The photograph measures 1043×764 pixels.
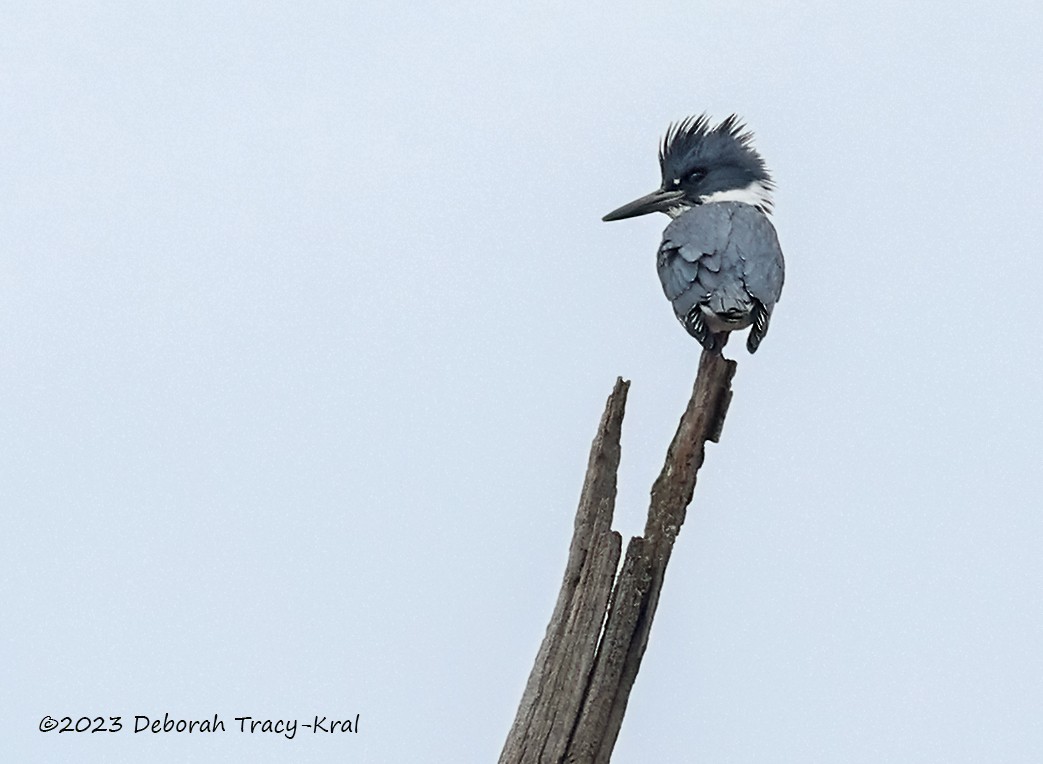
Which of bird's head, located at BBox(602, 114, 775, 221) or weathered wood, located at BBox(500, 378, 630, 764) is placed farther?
bird's head, located at BBox(602, 114, 775, 221)

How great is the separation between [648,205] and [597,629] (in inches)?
83.6

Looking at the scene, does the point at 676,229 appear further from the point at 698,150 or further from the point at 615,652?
the point at 615,652

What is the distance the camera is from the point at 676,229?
5652 mm

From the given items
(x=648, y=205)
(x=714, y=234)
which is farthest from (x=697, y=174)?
(x=714, y=234)

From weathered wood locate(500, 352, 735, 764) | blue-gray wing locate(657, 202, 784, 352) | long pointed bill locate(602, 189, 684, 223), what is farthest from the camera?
long pointed bill locate(602, 189, 684, 223)

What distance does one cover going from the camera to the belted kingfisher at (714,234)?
5.25 metres

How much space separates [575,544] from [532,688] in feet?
1.45

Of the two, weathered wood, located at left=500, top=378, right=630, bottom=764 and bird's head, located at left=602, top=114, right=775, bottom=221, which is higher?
bird's head, located at left=602, top=114, right=775, bottom=221

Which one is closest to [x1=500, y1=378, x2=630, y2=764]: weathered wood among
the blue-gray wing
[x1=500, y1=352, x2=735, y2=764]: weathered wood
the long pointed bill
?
[x1=500, y1=352, x2=735, y2=764]: weathered wood

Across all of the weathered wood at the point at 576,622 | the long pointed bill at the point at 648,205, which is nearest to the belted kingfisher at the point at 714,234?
the long pointed bill at the point at 648,205

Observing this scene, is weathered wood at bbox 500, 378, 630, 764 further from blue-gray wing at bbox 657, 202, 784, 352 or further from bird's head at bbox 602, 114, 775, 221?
bird's head at bbox 602, 114, 775, 221

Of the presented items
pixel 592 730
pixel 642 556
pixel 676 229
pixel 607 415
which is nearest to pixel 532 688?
pixel 592 730

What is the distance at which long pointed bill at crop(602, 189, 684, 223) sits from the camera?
6312mm

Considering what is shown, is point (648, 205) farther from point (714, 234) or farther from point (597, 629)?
point (597, 629)
